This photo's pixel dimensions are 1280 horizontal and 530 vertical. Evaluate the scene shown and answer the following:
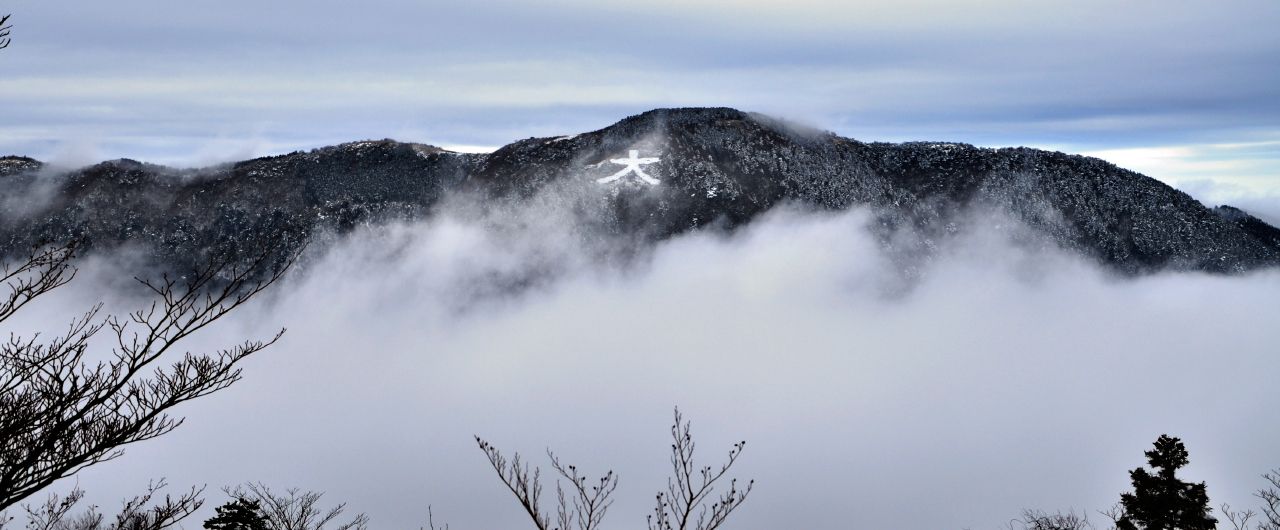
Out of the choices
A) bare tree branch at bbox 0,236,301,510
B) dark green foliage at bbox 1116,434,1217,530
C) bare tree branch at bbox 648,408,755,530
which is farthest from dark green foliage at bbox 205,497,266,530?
dark green foliage at bbox 1116,434,1217,530

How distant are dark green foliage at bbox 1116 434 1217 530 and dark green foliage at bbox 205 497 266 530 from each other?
29.7 metres

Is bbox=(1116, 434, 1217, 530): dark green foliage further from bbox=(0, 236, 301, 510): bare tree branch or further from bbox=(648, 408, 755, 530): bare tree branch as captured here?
bbox=(0, 236, 301, 510): bare tree branch

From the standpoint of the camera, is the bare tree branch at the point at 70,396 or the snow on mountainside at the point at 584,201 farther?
the snow on mountainside at the point at 584,201

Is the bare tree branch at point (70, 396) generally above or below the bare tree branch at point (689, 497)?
above

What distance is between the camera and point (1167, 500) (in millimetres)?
26703

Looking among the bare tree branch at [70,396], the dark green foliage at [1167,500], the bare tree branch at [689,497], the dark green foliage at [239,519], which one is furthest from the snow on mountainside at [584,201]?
the bare tree branch at [70,396]

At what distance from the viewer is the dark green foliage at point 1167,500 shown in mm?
26359

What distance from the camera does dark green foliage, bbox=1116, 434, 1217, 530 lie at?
26359 millimetres

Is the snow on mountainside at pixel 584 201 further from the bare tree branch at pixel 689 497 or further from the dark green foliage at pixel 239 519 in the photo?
the bare tree branch at pixel 689 497

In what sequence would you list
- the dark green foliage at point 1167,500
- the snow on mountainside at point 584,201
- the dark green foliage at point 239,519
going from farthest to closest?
the snow on mountainside at point 584,201
the dark green foliage at point 239,519
the dark green foliage at point 1167,500

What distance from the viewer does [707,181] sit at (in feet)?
627

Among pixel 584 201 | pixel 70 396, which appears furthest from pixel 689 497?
pixel 584 201

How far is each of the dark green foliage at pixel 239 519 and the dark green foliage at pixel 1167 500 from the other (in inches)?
1169

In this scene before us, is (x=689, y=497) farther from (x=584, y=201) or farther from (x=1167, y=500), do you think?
(x=584, y=201)
